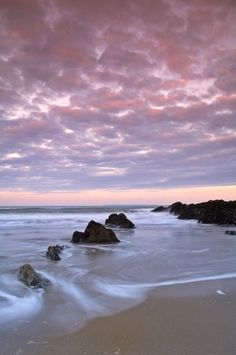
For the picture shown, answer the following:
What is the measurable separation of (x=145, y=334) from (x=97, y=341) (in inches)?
21.1

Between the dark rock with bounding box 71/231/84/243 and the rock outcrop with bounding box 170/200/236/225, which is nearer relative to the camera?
the dark rock with bounding box 71/231/84/243

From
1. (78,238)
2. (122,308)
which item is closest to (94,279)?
(122,308)

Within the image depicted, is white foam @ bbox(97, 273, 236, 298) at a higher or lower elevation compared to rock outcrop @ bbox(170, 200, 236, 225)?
lower

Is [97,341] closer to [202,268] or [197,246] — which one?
[202,268]

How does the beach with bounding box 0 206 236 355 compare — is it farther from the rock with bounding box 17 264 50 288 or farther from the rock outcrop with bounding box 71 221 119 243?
the rock outcrop with bounding box 71 221 119 243

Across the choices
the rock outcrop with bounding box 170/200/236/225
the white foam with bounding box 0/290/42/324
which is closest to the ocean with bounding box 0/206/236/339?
the white foam with bounding box 0/290/42/324

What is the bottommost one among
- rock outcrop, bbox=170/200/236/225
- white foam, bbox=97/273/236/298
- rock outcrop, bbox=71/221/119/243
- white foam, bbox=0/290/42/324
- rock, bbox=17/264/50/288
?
white foam, bbox=0/290/42/324

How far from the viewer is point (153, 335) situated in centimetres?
390

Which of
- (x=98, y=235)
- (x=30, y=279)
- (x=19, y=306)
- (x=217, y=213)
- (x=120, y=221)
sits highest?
(x=217, y=213)

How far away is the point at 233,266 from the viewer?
8055 millimetres

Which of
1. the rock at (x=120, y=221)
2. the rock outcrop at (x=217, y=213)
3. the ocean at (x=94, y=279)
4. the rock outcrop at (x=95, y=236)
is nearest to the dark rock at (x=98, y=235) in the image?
the rock outcrop at (x=95, y=236)

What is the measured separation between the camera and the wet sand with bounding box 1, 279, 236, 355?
3.54m

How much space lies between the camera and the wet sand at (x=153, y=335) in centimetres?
354

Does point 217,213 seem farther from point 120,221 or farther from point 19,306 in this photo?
point 19,306
